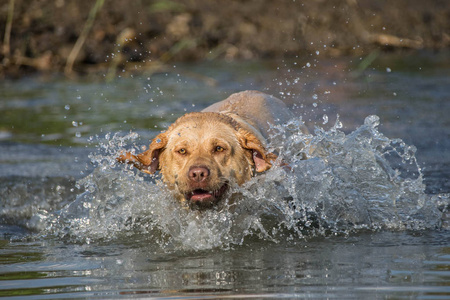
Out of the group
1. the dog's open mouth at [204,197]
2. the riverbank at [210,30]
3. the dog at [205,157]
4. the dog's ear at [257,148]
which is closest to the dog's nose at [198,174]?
the dog at [205,157]

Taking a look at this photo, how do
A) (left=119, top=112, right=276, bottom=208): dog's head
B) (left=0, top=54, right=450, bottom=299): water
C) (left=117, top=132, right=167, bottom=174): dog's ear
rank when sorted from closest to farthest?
(left=0, top=54, right=450, bottom=299): water, (left=119, top=112, right=276, bottom=208): dog's head, (left=117, top=132, right=167, bottom=174): dog's ear

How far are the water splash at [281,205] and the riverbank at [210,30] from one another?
1108 cm

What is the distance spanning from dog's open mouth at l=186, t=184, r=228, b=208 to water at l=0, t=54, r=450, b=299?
5.5 inches

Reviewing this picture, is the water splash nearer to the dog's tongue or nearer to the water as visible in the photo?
Result: the water

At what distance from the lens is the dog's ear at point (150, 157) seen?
6.57 m

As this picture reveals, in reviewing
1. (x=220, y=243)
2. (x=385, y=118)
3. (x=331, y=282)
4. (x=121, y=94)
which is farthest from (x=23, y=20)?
(x=331, y=282)

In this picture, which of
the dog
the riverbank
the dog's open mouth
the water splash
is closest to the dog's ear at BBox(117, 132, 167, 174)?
the dog

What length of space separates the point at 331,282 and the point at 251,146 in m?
2.04

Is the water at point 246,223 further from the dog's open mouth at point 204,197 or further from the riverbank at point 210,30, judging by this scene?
the riverbank at point 210,30

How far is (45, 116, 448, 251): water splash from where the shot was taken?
6215mm

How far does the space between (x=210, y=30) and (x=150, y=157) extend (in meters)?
13.8

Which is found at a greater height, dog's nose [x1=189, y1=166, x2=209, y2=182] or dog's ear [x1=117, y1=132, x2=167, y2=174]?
dog's ear [x1=117, y1=132, x2=167, y2=174]

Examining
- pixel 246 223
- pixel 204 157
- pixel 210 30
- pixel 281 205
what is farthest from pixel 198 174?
pixel 210 30

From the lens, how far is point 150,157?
6629mm
